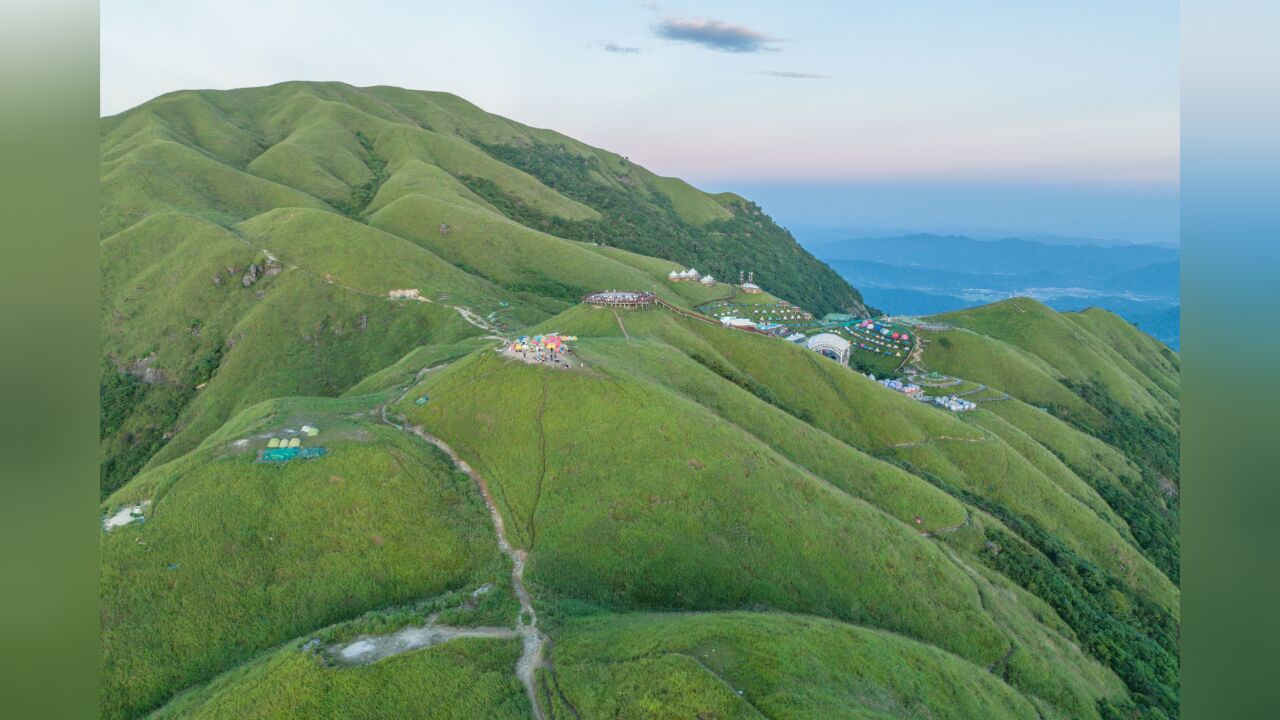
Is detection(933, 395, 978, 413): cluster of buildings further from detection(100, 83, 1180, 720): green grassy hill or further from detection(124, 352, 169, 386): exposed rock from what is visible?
detection(124, 352, 169, 386): exposed rock

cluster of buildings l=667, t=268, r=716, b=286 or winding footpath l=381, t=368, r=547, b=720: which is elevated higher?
cluster of buildings l=667, t=268, r=716, b=286

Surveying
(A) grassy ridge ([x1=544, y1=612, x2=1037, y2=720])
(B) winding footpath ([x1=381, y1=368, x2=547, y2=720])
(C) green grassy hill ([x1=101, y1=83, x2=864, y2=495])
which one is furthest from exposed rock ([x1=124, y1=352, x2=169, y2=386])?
(A) grassy ridge ([x1=544, y1=612, x2=1037, y2=720])

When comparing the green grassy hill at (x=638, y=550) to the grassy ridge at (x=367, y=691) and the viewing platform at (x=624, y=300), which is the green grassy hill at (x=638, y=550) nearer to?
the grassy ridge at (x=367, y=691)

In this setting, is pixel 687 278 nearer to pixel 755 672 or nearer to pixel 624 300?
pixel 624 300

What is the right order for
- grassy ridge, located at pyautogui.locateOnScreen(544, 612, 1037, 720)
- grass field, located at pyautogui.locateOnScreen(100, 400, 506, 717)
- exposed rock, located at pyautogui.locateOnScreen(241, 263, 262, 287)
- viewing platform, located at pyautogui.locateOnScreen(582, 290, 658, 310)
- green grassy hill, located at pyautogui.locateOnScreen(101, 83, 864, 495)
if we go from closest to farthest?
grassy ridge, located at pyautogui.locateOnScreen(544, 612, 1037, 720) < grass field, located at pyautogui.locateOnScreen(100, 400, 506, 717) < viewing platform, located at pyautogui.locateOnScreen(582, 290, 658, 310) < green grassy hill, located at pyautogui.locateOnScreen(101, 83, 864, 495) < exposed rock, located at pyautogui.locateOnScreen(241, 263, 262, 287)

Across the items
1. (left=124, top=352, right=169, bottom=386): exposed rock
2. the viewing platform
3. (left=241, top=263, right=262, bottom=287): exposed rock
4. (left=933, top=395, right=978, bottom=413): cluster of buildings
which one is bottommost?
(left=933, top=395, right=978, bottom=413): cluster of buildings

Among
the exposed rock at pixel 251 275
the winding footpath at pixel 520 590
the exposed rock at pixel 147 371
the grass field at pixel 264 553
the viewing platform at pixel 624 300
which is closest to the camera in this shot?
the winding footpath at pixel 520 590

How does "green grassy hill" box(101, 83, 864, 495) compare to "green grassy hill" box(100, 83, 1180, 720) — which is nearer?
"green grassy hill" box(100, 83, 1180, 720)

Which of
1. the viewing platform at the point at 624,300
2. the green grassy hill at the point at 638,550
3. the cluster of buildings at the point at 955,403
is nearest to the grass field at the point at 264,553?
the green grassy hill at the point at 638,550

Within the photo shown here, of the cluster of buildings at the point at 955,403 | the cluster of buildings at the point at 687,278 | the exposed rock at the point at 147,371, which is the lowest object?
the cluster of buildings at the point at 955,403
